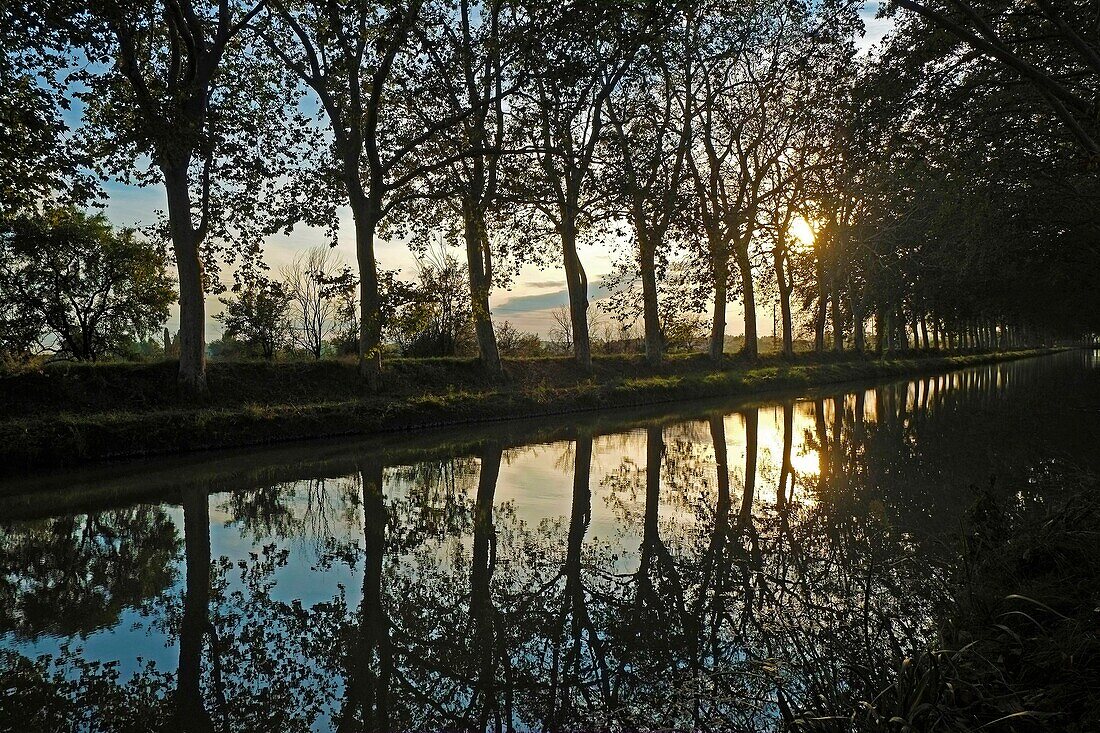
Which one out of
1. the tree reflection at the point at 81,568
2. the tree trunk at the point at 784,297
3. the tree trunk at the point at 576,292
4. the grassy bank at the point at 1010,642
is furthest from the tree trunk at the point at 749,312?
the tree reflection at the point at 81,568

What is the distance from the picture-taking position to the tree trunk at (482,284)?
1970 cm

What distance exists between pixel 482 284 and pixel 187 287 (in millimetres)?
8754

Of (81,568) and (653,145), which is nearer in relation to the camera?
(81,568)

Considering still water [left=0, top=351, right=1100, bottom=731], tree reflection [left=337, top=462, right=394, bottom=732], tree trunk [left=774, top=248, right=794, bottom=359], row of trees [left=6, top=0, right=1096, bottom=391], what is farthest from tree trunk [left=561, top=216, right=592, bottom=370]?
tree reflection [left=337, top=462, right=394, bottom=732]

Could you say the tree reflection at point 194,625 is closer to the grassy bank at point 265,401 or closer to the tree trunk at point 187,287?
the grassy bank at point 265,401

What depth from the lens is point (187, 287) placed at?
15547 millimetres

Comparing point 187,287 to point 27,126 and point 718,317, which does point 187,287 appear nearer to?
point 27,126

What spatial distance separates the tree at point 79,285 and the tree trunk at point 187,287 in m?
6.32

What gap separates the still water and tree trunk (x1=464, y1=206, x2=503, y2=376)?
9.09 meters

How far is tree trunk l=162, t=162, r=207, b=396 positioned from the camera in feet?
50.8

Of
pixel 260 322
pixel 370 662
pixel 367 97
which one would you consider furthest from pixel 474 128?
pixel 370 662

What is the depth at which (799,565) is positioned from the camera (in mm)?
5441

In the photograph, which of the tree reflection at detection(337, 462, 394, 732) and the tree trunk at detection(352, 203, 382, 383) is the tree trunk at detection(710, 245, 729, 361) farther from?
the tree reflection at detection(337, 462, 394, 732)

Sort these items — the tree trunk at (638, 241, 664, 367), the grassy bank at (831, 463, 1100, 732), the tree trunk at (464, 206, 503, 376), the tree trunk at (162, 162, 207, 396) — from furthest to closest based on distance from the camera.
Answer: the tree trunk at (638, 241, 664, 367) → the tree trunk at (464, 206, 503, 376) → the tree trunk at (162, 162, 207, 396) → the grassy bank at (831, 463, 1100, 732)
